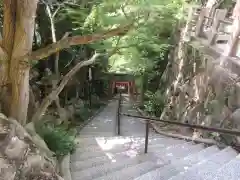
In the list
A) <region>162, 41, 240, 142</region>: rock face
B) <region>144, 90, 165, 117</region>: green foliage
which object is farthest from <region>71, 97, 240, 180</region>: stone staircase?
<region>144, 90, 165, 117</region>: green foliage

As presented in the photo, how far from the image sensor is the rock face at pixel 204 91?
6.02m

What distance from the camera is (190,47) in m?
10.0

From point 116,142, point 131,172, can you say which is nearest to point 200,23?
point 116,142

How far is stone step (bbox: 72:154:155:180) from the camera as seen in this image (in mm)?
4574

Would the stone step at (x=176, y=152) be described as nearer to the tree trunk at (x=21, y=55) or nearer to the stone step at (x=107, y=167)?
the stone step at (x=107, y=167)

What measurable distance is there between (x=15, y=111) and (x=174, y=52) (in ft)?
31.2

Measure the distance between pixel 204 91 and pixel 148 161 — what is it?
3.21 meters

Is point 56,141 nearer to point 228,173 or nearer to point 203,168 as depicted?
point 203,168

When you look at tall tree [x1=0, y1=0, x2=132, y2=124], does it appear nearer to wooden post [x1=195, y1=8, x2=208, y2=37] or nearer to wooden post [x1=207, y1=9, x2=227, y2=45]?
wooden post [x1=207, y1=9, x2=227, y2=45]

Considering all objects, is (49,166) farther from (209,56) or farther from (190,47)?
(190,47)

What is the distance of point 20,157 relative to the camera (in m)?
3.88

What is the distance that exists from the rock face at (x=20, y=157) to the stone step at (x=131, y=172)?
77 cm

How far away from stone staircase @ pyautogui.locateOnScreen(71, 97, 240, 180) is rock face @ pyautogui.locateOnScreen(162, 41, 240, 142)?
2.44 feet

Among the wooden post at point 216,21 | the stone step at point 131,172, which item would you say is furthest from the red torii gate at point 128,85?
the stone step at point 131,172
